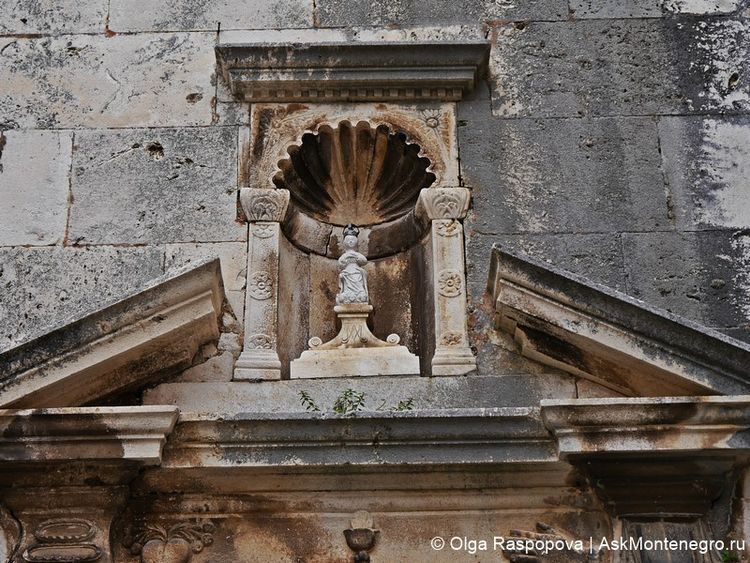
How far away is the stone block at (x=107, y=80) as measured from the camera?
19.7ft

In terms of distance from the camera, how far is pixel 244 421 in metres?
4.79

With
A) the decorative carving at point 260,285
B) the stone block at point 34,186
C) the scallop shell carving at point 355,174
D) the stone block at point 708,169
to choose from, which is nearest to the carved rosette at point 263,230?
the decorative carving at point 260,285

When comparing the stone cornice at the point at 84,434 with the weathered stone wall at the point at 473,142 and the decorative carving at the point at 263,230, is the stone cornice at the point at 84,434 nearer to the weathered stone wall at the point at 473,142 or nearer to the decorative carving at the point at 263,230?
the weathered stone wall at the point at 473,142

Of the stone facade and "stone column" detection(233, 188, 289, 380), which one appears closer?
the stone facade

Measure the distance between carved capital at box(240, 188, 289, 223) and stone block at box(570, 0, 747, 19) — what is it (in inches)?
77.6

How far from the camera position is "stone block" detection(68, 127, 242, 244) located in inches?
224

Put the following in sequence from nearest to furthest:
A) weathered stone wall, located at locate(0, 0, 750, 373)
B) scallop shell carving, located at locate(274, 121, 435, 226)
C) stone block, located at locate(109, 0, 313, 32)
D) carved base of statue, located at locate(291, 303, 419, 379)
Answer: carved base of statue, located at locate(291, 303, 419, 379)
weathered stone wall, located at locate(0, 0, 750, 373)
scallop shell carving, located at locate(274, 121, 435, 226)
stone block, located at locate(109, 0, 313, 32)

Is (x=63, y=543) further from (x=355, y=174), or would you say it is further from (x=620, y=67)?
(x=620, y=67)

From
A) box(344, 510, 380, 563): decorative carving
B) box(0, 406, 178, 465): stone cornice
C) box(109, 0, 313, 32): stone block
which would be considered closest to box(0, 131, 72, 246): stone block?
box(109, 0, 313, 32): stone block

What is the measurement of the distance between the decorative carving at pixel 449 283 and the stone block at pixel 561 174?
0.30 metres

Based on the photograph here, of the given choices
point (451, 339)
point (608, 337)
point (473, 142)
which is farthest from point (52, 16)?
point (608, 337)

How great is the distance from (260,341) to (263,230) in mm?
594

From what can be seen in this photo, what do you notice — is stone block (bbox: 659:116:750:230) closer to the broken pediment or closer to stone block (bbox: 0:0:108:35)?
the broken pediment

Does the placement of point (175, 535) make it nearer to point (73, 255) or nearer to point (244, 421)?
point (244, 421)
